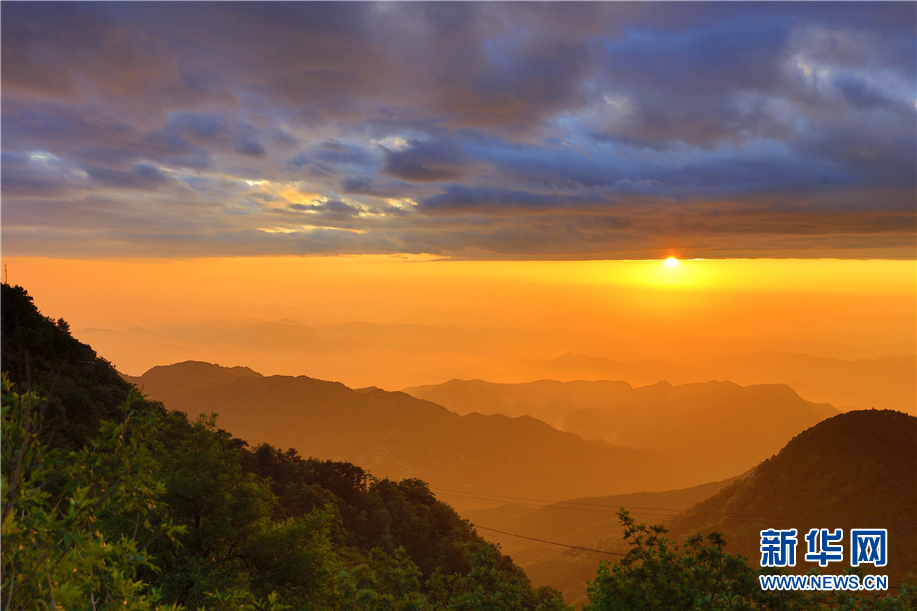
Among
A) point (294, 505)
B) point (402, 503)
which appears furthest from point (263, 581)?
point (402, 503)

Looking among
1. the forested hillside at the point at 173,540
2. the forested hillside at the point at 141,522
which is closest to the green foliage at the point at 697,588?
the forested hillside at the point at 173,540

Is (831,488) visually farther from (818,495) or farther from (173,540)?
(173,540)

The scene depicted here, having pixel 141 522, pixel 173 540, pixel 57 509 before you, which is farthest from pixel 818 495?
pixel 57 509

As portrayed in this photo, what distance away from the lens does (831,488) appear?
5379 inches

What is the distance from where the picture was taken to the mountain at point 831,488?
417 ft

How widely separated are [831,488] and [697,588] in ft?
465

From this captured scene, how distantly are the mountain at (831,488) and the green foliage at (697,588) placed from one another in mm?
112914

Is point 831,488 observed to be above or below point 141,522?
below

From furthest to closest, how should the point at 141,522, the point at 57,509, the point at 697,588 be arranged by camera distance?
the point at 697,588
the point at 141,522
the point at 57,509

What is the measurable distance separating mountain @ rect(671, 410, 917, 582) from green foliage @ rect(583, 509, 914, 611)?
370 feet

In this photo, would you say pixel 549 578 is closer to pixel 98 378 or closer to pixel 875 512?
pixel 875 512

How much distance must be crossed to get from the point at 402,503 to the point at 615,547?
267ft

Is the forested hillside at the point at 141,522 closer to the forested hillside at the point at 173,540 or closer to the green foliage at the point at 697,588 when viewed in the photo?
the forested hillside at the point at 173,540

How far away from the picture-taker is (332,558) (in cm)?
2459
